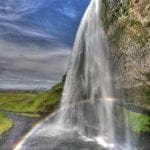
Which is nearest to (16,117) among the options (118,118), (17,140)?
(17,140)

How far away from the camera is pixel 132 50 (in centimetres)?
5294

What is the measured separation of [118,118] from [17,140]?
15379 millimetres

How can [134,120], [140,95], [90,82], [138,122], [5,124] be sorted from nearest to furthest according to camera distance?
[140,95] < [138,122] < [134,120] < [90,82] < [5,124]

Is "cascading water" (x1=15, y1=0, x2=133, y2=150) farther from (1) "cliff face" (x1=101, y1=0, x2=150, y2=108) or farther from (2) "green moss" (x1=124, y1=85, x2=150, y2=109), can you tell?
(2) "green moss" (x1=124, y1=85, x2=150, y2=109)

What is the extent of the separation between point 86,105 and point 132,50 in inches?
696

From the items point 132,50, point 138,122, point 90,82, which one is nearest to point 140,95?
point 138,122

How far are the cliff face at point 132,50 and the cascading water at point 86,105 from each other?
3054mm

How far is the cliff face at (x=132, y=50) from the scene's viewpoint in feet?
170

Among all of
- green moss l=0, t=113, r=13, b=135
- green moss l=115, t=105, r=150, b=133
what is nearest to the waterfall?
green moss l=115, t=105, r=150, b=133

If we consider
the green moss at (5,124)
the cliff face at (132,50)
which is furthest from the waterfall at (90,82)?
the green moss at (5,124)

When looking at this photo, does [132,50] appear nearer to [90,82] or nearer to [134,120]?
[134,120]

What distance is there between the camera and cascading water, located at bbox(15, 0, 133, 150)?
171 feet

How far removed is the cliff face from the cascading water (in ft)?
10.0

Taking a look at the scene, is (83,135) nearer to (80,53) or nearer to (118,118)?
(118,118)
